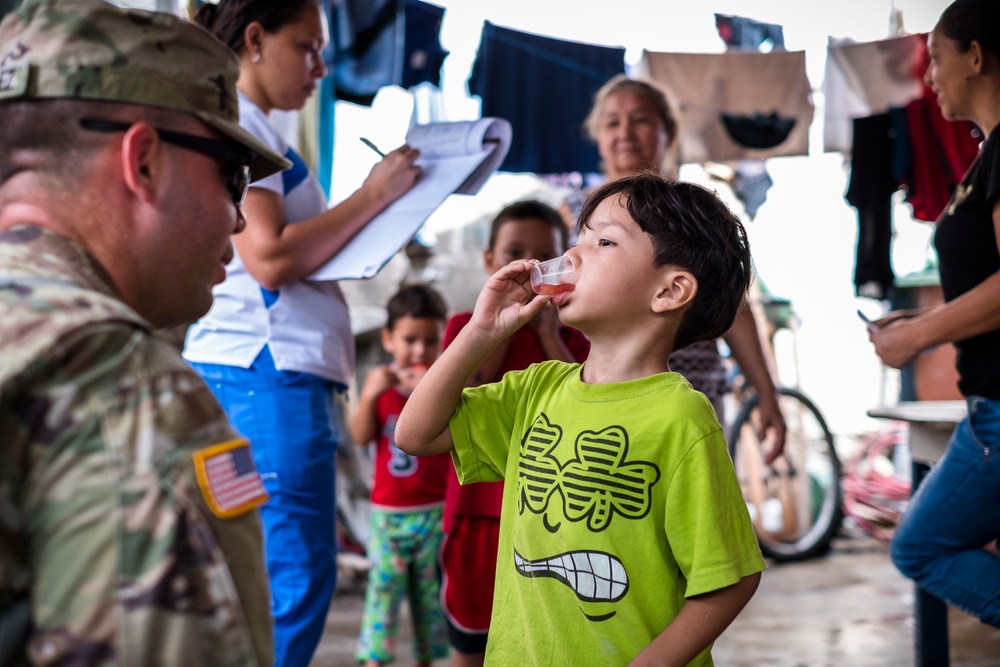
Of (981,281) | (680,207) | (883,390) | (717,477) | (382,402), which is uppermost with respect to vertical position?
(680,207)

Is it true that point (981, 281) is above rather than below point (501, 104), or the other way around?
below

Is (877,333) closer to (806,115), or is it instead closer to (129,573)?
(129,573)

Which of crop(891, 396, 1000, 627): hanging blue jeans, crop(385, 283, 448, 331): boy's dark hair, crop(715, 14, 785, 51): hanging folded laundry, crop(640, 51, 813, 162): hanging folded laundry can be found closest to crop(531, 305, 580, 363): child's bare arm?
crop(891, 396, 1000, 627): hanging blue jeans

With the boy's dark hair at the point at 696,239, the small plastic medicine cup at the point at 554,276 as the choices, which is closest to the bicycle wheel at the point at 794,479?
the boy's dark hair at the point at 696,239

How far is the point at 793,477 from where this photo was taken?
19.2 ft

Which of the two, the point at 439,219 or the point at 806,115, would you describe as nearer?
the point at 806,115

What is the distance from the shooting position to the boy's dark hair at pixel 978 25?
7.10 ft

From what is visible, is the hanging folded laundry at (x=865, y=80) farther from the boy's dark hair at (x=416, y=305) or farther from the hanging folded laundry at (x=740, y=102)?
the boy's dark hair at (x=416, y=305)

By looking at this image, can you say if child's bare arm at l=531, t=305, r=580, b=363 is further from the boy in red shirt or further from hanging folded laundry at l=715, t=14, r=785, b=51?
hanging folded laundry at l=715, t=14, r=785, b=51

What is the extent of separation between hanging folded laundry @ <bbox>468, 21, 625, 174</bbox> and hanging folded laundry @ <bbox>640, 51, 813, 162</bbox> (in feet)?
1.39

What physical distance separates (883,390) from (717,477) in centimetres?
629

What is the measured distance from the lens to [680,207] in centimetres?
145

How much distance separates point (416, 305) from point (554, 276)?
2052 millimetres

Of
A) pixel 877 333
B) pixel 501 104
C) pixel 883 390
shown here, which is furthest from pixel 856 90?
pixel 877 333
